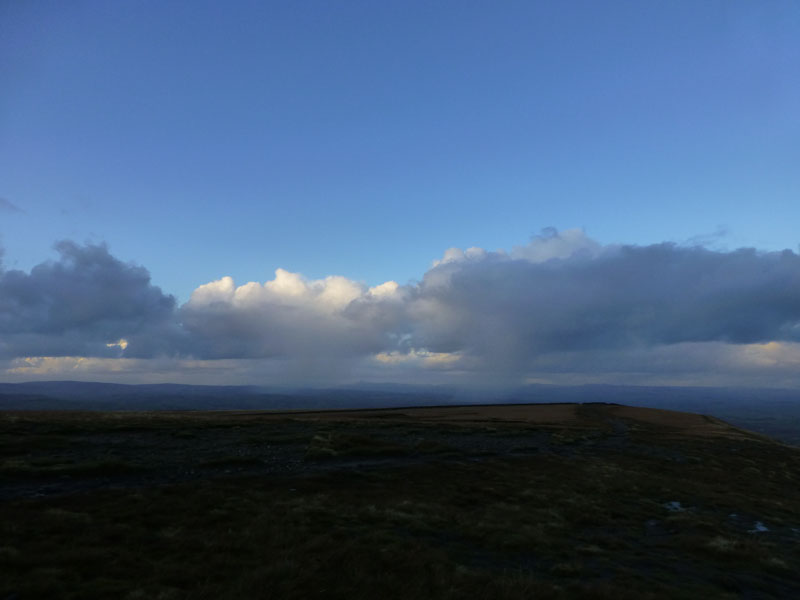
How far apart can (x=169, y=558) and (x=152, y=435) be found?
1252 inches

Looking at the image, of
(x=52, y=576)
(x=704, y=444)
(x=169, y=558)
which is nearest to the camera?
(x=52, y=576)

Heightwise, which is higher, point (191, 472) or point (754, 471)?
point (191, 472)

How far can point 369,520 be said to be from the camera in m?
19.6

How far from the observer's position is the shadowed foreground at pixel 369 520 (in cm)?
1292

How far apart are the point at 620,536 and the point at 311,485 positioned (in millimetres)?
16591

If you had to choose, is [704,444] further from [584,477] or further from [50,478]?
[50,478]

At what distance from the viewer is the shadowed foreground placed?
42.4 ft

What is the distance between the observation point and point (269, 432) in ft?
154

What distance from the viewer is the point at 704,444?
53406 millimetres

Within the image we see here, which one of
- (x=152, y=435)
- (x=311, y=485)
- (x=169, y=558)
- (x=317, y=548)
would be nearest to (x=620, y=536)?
(x=317, y=548)

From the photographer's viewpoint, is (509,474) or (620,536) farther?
(509,474)

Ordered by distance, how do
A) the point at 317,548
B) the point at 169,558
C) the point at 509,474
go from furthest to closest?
the point at 509,474, the point at 317,548, the point at 169,558

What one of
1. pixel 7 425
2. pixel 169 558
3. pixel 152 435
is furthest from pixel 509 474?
pixel 7 425

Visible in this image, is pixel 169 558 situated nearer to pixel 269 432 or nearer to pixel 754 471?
pixel 269 432
